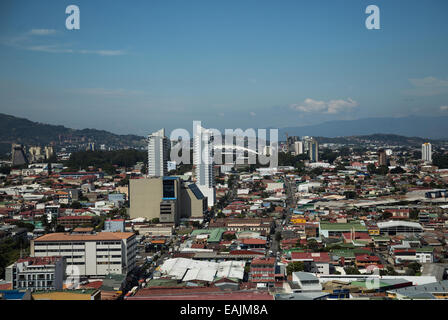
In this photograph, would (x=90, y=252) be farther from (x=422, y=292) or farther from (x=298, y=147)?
(x=298, y=147)

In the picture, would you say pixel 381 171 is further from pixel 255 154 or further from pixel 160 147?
pixel 160 147

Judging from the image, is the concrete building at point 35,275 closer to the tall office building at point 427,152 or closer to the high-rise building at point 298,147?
the tall office building at point 427,152

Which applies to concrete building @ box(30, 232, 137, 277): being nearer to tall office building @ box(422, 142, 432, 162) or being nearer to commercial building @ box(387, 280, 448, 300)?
commercial building @ box(387, 280, 448, 300)

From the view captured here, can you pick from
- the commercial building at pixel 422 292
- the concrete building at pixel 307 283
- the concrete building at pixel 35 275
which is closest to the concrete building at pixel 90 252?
the concrete building at pixel 35 275

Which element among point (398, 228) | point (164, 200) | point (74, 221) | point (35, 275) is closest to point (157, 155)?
point (164, 200)

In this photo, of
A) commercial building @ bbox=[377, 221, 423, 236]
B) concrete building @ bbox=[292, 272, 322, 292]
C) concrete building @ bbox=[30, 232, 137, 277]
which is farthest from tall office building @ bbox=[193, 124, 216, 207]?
concrete building @ bbox=[292, 272, 322, 292]

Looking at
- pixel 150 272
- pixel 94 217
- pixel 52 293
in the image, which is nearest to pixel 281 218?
pixel 94 217
